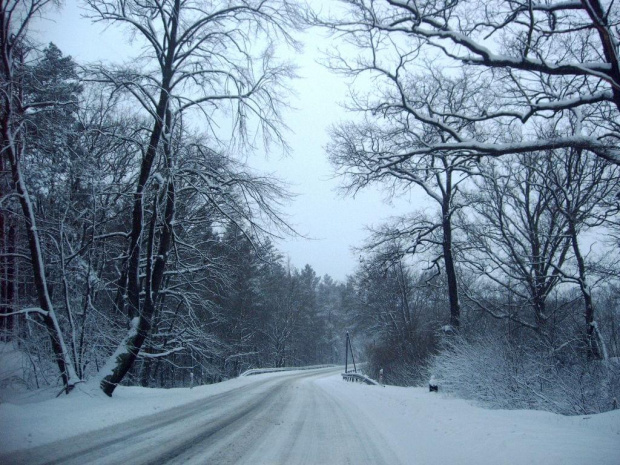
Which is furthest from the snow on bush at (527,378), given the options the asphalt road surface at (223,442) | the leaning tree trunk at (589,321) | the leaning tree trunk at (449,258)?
the asphalt road surface at (223,442)

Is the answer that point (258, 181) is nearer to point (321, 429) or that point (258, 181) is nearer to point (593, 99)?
point (321, 429)

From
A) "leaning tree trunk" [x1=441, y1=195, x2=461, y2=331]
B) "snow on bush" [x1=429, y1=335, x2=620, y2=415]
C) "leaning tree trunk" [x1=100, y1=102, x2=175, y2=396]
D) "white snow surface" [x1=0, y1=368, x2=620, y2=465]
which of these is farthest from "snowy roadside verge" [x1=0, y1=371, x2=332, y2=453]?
"leaning tree trunk" [x1=441, y1=195, x2=461, y2=331]

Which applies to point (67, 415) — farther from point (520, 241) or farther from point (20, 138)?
point (520, 241)

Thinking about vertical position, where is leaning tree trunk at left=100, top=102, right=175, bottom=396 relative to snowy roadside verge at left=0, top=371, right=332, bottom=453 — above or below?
above

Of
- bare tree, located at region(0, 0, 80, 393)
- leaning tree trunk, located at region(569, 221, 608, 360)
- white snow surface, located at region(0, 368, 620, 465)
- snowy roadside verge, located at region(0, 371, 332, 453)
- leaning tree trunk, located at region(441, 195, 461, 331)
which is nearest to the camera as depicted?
white snow surface, located at region(0, 368, 620, 465)

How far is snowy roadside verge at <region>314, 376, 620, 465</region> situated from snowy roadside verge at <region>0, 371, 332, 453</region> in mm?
5003

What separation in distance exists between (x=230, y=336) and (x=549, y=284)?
25394 millimetres

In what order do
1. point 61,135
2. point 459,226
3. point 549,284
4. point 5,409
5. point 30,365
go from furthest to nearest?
point 459,226 < point 549,284 < point 61,135 < point 30,365 < point 5,409

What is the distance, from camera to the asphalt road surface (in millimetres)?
5137

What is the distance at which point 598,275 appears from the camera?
14094mm

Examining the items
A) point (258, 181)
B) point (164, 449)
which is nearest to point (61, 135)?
point (258, 181)

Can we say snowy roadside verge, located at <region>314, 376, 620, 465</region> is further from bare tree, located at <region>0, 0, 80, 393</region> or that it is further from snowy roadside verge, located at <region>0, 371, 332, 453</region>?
bare tree, located at <region>0, 0, 80, 393</region>

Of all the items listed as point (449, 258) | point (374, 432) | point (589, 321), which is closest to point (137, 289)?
point (374, 432)

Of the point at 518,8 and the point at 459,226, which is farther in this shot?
the point at 459,226
